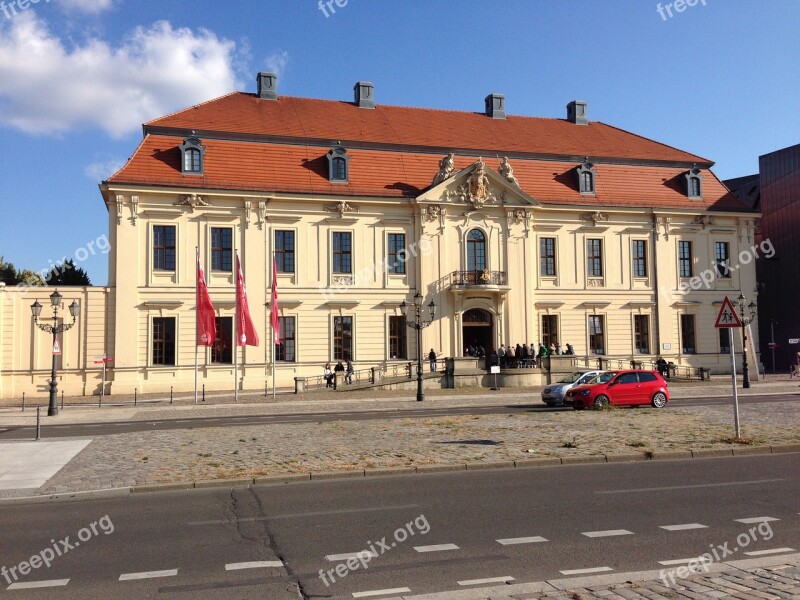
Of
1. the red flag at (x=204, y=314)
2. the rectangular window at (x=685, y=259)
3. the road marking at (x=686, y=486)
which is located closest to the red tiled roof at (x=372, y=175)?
the rectangular window at (x=685, y=259)

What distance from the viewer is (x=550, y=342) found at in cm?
4675

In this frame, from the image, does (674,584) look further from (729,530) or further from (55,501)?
(55,501)

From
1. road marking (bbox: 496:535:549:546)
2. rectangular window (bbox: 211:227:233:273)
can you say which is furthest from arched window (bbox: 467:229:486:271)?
road marking (bbox: 496:535:549:546)

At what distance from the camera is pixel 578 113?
55.0 m

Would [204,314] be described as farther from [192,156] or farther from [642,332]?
[642,332]

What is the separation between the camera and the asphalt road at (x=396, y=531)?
702 cm

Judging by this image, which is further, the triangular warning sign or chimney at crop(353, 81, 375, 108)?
chimney at crop(353, 81, 375, 108)

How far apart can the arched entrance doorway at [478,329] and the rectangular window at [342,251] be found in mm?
7855

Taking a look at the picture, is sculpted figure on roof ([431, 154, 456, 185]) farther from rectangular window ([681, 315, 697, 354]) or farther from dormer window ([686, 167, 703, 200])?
rectangular window ([681, 315, 697, 354])

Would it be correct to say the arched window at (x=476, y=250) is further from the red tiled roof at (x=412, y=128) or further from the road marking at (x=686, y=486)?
the road marking at (x=686, y=486)

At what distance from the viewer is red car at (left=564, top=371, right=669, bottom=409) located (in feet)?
84.5

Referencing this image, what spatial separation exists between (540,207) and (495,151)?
4872 millimetres

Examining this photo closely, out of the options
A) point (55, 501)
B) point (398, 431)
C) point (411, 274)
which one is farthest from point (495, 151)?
point (55, 501)

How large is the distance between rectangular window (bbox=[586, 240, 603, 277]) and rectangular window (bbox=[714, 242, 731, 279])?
8346mm
